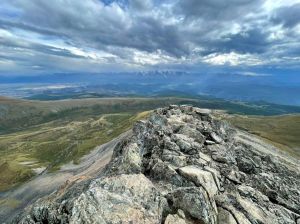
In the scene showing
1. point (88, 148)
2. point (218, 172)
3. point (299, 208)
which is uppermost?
point (218, 172)

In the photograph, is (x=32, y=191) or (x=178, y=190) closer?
(x=178, y=190)

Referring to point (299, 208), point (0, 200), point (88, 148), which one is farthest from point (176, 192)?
point (88, 148)

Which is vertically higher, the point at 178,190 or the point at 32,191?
the point at 178,190

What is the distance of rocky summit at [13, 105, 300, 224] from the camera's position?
28.4 metres

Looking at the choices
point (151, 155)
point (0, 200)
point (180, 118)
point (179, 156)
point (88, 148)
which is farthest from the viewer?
point (88, 148)

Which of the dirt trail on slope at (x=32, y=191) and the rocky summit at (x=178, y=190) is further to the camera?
the dirt trail on slope at (x=32, y=191)

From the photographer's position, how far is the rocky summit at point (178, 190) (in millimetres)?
28359

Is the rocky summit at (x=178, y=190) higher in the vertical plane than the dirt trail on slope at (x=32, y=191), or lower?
higher

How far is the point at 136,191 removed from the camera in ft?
102

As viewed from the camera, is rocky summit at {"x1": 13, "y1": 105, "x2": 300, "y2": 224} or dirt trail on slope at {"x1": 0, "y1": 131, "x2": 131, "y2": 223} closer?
rocky summit at {"x1": 13, "y1": 105, "x2": 300, "y2": 224}

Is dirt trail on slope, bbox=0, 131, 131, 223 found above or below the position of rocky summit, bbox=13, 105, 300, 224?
below

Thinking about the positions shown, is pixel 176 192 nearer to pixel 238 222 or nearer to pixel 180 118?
pixel 238 222

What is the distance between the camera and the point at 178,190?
31828 mm

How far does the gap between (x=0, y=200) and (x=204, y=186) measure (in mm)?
94765
